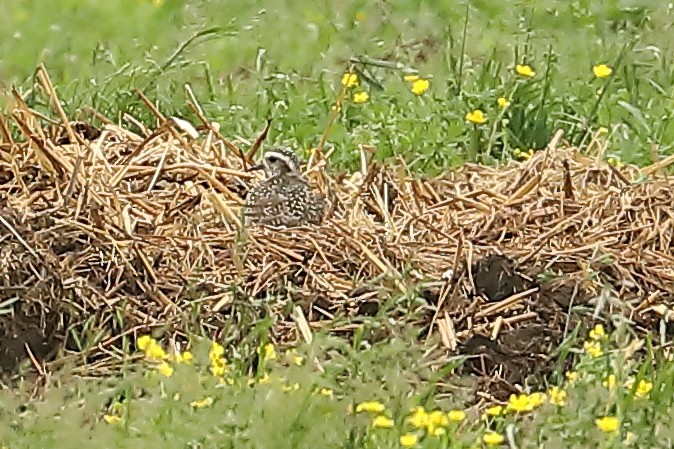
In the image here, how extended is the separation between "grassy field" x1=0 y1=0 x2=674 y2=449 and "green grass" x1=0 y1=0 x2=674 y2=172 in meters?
0.02

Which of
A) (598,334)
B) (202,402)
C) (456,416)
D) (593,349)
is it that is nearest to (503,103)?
(598,334)

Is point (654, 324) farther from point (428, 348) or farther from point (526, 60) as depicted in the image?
point (526, 60)

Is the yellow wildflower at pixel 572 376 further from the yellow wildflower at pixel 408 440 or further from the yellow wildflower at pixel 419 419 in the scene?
the yellow wildflower at pixel 408 440

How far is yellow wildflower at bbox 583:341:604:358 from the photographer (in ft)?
15.1

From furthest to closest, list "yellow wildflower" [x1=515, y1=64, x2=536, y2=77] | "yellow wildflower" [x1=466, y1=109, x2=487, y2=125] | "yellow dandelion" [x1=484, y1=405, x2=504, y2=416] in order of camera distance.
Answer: "yellow wildflower" [x1=515, y1=64, x2=536, y2=77] → "yellow wildflower" [x1=466, y1=109, x2=487, y2=125] → "yellow dandelion" [x1=484, y1=405, x2=504, y2=416]

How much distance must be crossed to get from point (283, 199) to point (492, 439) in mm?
1862

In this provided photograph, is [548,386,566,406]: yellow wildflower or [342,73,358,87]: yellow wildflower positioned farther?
[342,73,358,87]: yellow wildflower

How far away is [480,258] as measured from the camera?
543 centimetres

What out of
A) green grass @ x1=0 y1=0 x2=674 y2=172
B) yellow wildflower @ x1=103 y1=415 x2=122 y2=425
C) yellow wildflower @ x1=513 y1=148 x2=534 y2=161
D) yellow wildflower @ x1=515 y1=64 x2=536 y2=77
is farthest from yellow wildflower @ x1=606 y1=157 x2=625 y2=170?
yellow wildflower @ x1=103 y1=415 x2=122 y2=425

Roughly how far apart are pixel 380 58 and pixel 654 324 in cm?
383

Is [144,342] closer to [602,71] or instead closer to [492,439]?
[492,439]

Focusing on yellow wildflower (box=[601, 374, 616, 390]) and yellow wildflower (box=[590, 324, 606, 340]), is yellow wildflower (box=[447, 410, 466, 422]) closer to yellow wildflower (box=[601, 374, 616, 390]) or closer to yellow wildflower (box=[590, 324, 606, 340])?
yellow wildflower (box=[601, 374, 616, 390])

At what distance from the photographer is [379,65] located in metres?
8.23

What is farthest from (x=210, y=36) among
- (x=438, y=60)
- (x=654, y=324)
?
(x=654, y=324)
